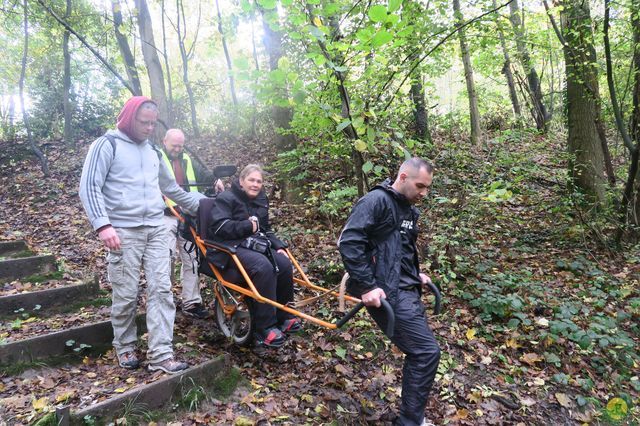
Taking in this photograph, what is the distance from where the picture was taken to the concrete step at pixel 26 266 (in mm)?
5234

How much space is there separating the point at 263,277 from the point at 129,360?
1.34m

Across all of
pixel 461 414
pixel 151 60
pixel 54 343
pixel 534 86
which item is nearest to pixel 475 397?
pixel 461 414

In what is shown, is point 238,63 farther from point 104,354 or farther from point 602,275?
point 602,275

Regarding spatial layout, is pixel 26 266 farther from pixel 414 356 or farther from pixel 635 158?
pixel 635 158

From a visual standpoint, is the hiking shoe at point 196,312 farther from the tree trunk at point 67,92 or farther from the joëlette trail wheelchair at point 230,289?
the tree trunk at point 67,92

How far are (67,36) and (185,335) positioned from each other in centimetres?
1108

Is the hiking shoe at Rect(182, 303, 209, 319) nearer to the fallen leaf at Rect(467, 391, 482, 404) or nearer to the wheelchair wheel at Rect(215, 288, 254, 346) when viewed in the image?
the wheelchair wheel at Rect(215, 288, 254, 346)

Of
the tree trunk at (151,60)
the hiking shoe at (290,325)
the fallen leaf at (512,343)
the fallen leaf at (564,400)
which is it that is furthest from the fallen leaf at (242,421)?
the tree trunk at (151,60)

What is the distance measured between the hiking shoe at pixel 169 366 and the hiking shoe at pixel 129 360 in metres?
0.17

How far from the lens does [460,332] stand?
15.9 ft

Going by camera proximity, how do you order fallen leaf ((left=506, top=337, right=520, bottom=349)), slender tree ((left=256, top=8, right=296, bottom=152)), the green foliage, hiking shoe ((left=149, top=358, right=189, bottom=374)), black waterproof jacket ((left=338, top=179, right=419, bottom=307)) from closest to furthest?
black waterproof jacket ((left=338, top=179, right=419, bottom=307)), hiking shoe ((left=149, top=358, right=189, bottom=374)), fallen leaf ((left=506, top=337, right=520, bottom=349)), the green foliage, slender tree ((left=256, top=8, right=296, bottom=152))

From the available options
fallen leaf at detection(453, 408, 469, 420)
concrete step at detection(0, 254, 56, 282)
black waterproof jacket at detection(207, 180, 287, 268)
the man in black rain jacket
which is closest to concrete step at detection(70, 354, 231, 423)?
black waterproof jacket at detection(207, 180, 287, 268)

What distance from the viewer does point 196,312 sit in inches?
194

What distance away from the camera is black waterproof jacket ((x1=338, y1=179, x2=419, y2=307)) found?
3.00 metres
